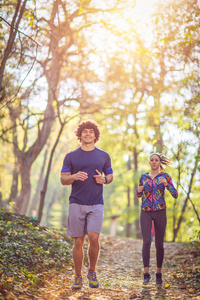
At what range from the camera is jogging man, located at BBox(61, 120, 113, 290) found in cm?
504

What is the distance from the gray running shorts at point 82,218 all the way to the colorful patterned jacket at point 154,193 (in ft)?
4.44

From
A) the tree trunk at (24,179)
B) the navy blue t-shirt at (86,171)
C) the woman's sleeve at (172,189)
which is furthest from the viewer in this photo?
the tree trunk at (24,179)

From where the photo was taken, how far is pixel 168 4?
730cm

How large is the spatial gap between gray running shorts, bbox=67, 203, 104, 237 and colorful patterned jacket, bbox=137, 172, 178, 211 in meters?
1.35

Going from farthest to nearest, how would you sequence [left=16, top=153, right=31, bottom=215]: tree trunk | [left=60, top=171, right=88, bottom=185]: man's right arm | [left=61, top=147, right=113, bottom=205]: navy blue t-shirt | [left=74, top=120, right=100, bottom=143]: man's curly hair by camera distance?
[left=16, top=153, right=31, bottom=215]: tree trunk
[left=74, top=120, right=100, bottom=143]: man's curly hair
[left=61, top=147, right=113, bottom=205]: navy blue t-shirt
[left=60, top=171, right=88, bottom=185]: man's right arm

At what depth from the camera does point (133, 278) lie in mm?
7160

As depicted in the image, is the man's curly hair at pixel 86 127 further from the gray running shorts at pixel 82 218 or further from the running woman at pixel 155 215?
the running woman at pixel 155 215

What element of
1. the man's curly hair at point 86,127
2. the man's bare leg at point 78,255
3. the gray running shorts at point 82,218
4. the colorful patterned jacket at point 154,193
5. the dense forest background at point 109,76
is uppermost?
the dense forest background at point 109,76

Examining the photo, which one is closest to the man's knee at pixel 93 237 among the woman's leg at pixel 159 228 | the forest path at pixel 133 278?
the forest path at pixel 133 278

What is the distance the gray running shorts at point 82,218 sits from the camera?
5039mm

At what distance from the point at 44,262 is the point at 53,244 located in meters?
1.45

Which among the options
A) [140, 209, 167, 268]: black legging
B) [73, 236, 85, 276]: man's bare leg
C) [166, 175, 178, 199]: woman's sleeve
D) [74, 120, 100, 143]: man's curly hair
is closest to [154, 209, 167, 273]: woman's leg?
[140, 209, 167, 268]: black legging

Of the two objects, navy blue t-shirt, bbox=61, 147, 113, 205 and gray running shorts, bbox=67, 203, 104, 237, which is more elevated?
navy blue t-shirt, bbox=61, 147, 113, 205

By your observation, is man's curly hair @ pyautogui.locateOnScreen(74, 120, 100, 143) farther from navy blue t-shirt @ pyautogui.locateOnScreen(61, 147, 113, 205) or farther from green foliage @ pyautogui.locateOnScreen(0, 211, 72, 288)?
green foliage @ pyautogui.locateOnScreen(0, 211, 72, 288)
